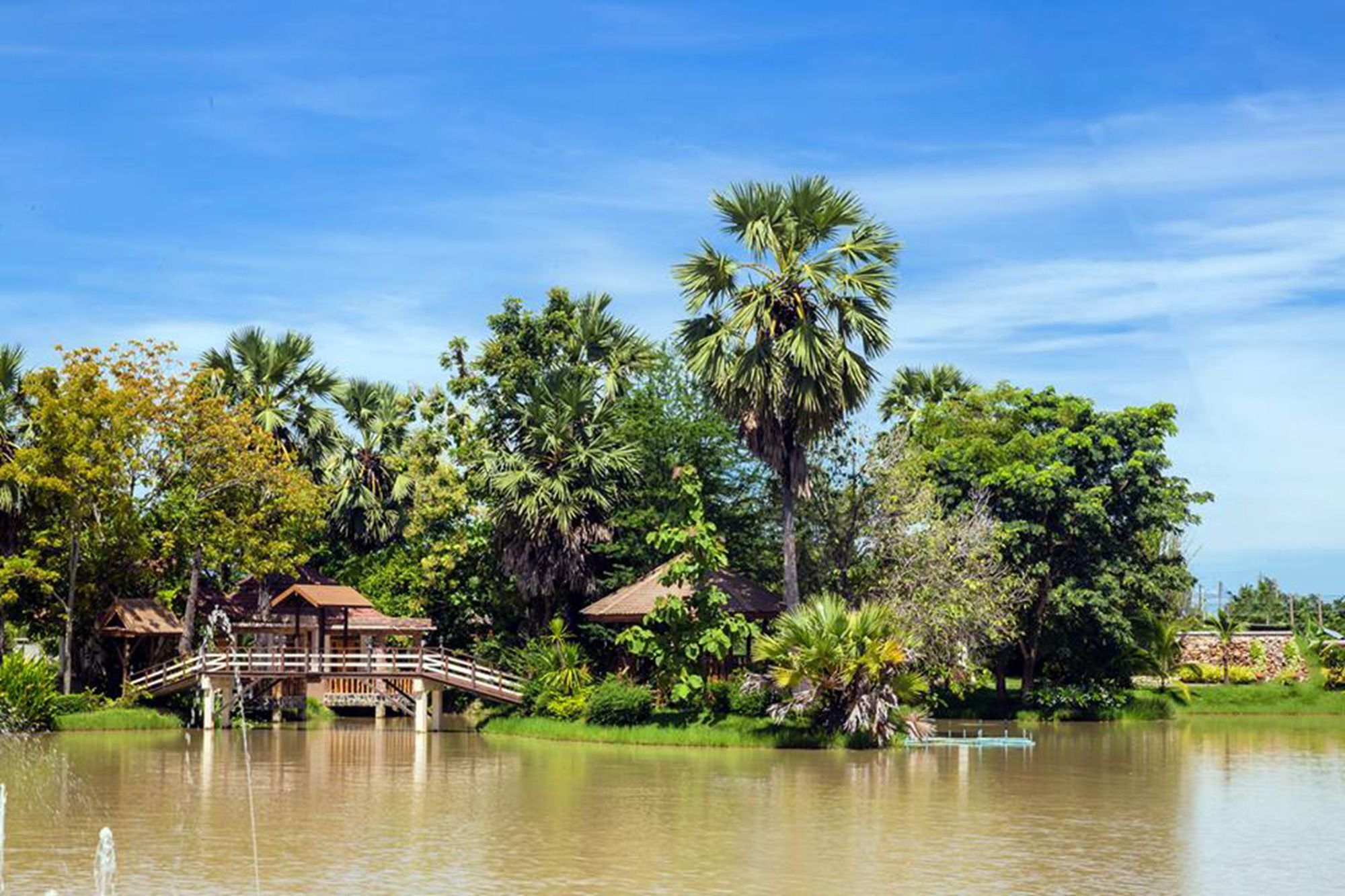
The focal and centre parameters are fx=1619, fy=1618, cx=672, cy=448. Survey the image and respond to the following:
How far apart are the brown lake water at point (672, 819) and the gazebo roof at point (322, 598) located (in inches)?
375

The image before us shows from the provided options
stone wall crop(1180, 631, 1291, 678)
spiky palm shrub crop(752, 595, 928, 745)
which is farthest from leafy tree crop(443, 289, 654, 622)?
stone wall crop(1180, 631, 1291, 678)

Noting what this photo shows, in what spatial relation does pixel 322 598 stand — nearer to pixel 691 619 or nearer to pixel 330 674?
pixel 330 674

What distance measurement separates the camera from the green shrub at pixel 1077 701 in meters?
57.6

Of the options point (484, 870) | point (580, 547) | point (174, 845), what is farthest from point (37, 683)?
point (484, 870)

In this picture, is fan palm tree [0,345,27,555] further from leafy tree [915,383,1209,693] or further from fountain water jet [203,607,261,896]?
leafy tree [915,383,1209,693]

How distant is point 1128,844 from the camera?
25156 mm

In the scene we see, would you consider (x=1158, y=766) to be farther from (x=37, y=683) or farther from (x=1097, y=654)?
(x=37, y=683)

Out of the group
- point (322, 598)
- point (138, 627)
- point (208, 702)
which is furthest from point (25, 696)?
point (322, 598)

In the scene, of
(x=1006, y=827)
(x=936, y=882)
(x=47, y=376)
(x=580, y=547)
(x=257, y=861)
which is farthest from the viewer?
(x=580, y=547)

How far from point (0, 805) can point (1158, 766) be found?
30.0 metres

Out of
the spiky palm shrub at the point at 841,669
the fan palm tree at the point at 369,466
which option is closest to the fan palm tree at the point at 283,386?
the fan palm tree at the point at 369,466

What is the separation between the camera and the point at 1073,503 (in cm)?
5612

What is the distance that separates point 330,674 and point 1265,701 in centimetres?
3712

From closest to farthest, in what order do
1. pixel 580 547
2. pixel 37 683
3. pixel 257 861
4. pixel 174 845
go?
pixel 257 861
pixel 174 845
pixel 37 683
pixel 580 547
